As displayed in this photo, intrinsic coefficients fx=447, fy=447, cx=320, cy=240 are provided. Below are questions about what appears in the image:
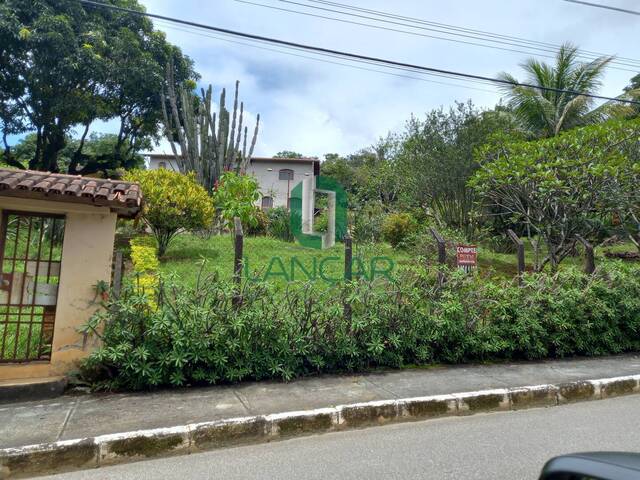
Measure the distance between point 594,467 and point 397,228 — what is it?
1361cm

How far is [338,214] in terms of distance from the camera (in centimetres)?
1719

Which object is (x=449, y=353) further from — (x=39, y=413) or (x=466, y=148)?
(x=466, y=148)

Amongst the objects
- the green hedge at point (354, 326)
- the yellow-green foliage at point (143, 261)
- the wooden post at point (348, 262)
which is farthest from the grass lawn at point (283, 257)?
the wooden post at point (348, 262)

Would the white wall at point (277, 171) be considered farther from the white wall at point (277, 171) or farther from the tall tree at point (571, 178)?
the tall tree at point (571, 178)

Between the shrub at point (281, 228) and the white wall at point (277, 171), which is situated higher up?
the white wall at point (277, 171)

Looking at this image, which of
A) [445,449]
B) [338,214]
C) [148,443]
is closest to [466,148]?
[338,214]

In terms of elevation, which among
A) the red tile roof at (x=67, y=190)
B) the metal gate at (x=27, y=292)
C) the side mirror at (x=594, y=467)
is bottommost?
the side mirror at (x=594, y=467)

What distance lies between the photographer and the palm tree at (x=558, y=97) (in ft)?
51.2

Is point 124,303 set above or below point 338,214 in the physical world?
below

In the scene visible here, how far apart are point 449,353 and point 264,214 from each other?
35.1ft

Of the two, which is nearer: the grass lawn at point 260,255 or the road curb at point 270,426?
the road curb at point 270,426

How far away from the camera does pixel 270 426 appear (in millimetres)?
3965

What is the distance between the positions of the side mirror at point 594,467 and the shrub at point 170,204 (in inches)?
373

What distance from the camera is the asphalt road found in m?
3.29
